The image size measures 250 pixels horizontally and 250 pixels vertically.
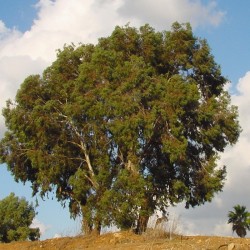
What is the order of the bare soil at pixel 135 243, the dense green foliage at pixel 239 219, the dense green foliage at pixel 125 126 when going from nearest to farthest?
1. the bare soil at pixel 135 243
2. the dense green foliage at pixel 125 126
3. the dense green foliage at pixel 239 219

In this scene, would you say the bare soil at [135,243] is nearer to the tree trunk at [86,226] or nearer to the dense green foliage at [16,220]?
the tree trunk at [86,226]

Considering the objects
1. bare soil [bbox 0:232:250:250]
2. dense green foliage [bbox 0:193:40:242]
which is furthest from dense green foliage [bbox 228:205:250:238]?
bare soil [bbox 0:232:250:250]

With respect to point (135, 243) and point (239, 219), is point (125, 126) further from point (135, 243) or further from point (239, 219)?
point (239, 219)

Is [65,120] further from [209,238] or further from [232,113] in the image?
[209,238]

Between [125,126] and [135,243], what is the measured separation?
681 centimetres

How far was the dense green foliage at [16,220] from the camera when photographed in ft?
180

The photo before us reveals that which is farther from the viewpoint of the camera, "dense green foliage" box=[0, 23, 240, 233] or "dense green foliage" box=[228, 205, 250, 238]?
"dense green foliage" box=[228, 205, 250, 238]

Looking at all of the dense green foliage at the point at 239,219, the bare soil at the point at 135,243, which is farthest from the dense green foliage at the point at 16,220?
the bare soil at the point at 135,243

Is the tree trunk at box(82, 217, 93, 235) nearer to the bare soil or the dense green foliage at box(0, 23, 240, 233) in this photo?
the dense green foliage at box(0, 23, 240, 233)

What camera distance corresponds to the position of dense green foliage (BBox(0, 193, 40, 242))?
54750 mm

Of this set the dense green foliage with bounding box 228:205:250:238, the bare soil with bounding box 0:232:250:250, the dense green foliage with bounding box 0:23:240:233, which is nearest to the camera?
the bare soil with bounding box 0:232:250:250

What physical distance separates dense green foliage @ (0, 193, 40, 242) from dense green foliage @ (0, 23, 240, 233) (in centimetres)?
2915

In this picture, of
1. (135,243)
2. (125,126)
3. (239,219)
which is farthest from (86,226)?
(239,219)

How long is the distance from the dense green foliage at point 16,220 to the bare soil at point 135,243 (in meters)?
35.8
